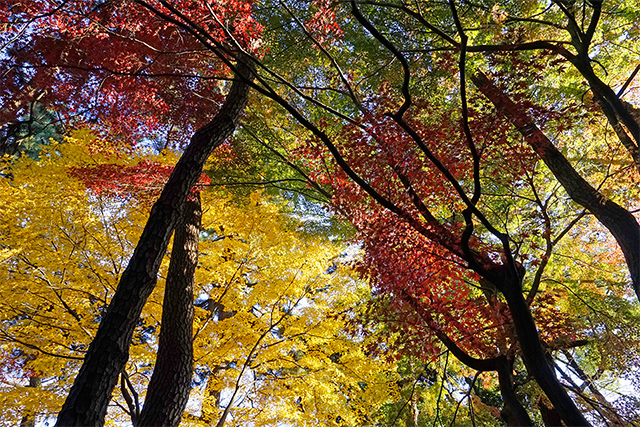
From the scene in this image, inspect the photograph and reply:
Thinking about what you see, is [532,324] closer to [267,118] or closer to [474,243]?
[474,243]

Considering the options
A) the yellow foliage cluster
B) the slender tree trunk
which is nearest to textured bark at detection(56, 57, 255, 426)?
the yellow foliage cluster

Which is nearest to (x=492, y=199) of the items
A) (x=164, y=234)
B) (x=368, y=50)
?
(x=368, y=50)

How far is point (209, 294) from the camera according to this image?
677cm

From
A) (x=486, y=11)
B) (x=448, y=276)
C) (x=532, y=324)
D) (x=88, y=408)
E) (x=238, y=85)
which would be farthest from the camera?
(x=238, y=85)

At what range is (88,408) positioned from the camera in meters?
2.69

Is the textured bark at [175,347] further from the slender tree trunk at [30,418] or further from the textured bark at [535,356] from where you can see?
the textured bark at [535,356]

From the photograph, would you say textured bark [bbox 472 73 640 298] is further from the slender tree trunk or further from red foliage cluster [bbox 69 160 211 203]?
the slender tree trunk

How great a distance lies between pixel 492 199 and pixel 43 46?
8.55m

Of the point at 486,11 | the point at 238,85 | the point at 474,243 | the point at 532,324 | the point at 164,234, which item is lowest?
the point at 532,324

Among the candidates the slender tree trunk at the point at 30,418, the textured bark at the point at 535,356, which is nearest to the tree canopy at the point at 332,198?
the textured bark at the point at 535,356

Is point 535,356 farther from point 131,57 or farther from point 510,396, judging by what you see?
point 131,57

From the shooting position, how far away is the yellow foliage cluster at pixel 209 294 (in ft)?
A: 18.6

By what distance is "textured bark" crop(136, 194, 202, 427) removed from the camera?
417 centimetres

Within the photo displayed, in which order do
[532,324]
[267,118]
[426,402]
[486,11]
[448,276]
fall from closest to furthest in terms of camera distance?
[532,324] → [448,276] → [486,11] → [267,118] → [426,402]
